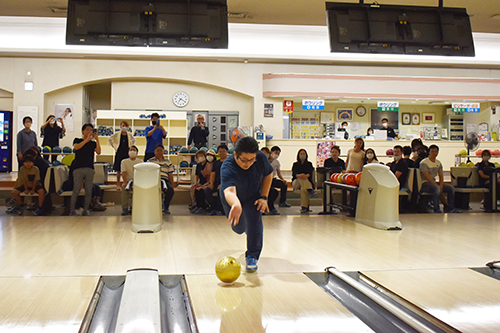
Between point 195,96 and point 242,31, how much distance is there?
249cm

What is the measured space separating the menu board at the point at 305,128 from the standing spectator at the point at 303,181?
20.3ft

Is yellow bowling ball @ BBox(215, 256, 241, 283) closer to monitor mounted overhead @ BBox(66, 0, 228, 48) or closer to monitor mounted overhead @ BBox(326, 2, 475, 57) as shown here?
monitor mounted overhead @ BBox(66, 0, 228, 48)

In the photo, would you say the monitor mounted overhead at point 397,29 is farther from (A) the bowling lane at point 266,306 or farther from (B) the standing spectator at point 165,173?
(A) the bowling lane at point 266,306

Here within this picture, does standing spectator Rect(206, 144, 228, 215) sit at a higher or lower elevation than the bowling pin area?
higher

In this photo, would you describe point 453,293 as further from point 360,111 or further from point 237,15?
point 360,111

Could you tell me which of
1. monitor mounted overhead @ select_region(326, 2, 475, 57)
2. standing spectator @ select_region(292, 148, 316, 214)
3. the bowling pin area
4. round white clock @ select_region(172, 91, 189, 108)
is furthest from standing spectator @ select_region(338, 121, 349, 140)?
the bowling pin area

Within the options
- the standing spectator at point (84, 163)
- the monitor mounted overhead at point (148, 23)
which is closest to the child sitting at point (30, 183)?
the standing spectator at point (84, 163)

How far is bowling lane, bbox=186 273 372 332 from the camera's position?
223 centimetres

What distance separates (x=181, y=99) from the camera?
1233 centimetres

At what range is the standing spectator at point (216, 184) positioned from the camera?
21.3 feet

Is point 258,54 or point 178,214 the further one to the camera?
point 258,54

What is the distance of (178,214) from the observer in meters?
6.80

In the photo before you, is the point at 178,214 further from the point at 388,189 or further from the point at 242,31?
the point at 242,31

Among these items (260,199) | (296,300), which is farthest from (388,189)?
(296,300)
